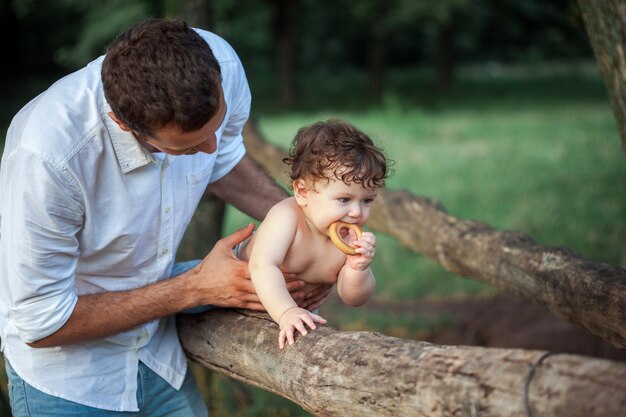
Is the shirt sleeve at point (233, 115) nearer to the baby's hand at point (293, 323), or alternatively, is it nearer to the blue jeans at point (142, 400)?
the blue jeans at point (142, 400)

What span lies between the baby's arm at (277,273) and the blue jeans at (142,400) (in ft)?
1.29

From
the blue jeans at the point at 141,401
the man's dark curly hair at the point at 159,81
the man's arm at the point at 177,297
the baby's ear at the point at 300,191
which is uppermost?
the man's dark curly hair at the point at 159,81

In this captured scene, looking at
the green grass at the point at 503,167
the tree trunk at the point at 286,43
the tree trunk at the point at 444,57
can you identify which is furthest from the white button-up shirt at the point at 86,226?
the tree trunk at the point at 444,57

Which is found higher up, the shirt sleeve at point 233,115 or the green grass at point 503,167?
the shirt sleeve at point 233,115

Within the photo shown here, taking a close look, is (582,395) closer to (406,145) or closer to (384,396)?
(384,396)

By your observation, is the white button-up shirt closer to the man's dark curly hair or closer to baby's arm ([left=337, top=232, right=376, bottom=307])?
the man's dark curly hair

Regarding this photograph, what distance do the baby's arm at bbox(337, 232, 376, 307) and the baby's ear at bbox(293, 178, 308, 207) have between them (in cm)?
24

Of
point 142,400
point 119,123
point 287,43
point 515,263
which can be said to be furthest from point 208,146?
point 287,43

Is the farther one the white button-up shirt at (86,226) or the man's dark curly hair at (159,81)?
the white button-up shirt at (86,226)

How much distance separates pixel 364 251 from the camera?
9.14 ft

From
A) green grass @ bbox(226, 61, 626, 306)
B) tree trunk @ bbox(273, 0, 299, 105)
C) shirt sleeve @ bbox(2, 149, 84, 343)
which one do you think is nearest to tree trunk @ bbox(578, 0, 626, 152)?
shirt sleeve @ bbox(2, 149, 84, 343)

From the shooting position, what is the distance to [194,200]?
3.04 m

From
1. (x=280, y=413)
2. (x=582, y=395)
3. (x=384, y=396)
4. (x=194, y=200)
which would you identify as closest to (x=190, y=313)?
(x=194, y=200)

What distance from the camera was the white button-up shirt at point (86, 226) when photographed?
2.53 meters
